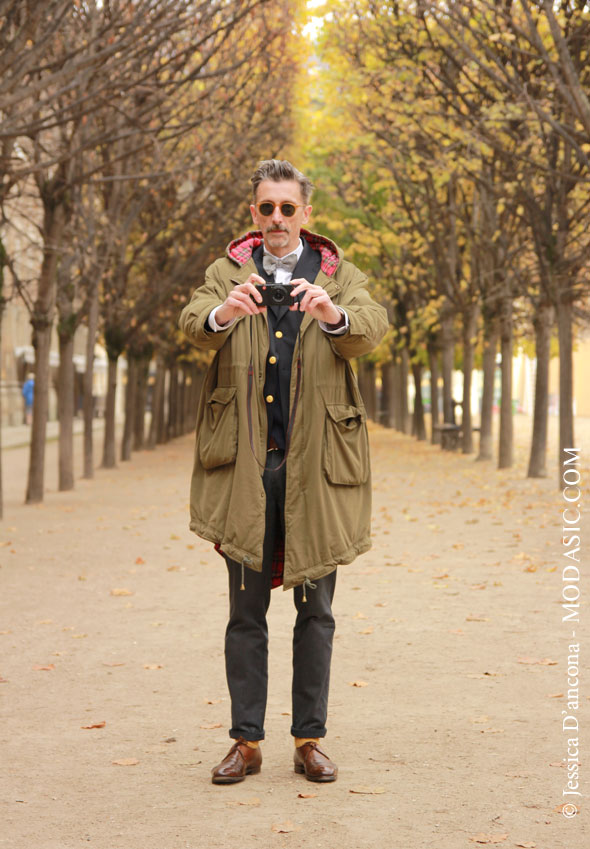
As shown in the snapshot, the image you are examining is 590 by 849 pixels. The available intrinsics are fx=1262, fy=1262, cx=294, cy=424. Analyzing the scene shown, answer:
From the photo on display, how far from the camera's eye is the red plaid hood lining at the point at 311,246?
471 centimetres

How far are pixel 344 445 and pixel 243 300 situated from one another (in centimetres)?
67

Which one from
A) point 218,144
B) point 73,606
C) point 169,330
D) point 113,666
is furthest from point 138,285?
point 113,666

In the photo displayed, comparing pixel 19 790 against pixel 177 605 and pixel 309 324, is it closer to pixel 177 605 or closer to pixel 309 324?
pixel 309 324

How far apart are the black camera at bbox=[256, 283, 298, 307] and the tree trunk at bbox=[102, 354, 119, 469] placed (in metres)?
20.7

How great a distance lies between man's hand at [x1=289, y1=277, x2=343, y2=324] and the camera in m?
4.26

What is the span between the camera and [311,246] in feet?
15.9

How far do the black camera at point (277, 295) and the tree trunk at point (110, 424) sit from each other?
67.9 ft

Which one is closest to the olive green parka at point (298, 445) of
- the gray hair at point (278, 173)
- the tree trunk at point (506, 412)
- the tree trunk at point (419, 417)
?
the gray hair at point (278, 173)

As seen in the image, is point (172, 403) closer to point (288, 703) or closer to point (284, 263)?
point (288, 703)

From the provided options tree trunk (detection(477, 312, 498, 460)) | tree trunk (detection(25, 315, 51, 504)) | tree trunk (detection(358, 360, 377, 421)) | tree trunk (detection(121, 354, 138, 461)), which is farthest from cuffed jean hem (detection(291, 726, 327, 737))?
tree trunk (detection(358, 360, 377, 421))

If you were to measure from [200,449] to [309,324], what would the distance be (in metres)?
0.61

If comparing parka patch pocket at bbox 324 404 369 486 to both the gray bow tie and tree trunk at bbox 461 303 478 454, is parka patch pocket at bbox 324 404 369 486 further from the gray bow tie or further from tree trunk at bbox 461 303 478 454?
tree trunk at bbox 461 303 478 454

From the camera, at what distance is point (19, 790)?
14.9ft

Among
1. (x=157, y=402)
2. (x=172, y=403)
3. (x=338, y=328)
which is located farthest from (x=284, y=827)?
(x=172, y=403)
